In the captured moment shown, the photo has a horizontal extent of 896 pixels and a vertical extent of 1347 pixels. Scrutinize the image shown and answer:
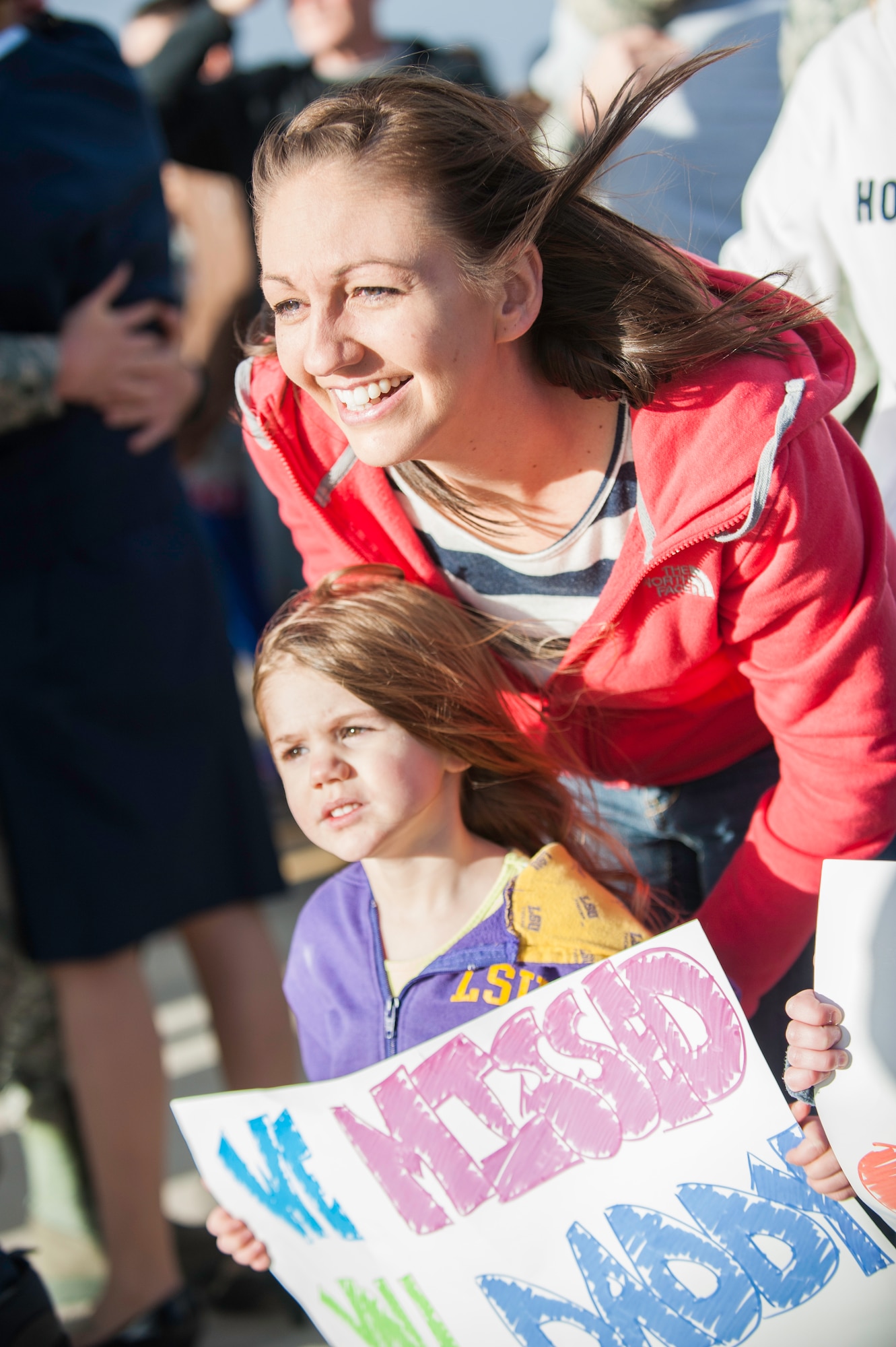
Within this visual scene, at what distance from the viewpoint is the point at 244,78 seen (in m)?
2.83

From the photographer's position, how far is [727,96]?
5.20ft

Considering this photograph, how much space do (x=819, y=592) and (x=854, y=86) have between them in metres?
0.62

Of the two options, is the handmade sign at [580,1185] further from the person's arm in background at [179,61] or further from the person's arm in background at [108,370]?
the person's arm in background at [179,61]

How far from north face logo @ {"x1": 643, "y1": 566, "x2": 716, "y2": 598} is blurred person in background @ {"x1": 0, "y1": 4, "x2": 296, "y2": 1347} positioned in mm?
943

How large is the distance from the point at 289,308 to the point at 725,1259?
2.61 ft

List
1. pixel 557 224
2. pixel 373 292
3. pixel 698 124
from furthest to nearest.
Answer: pixel 698 124 < pixel 557 224 < pixel 373 292

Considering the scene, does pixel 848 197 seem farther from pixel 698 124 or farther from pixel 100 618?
pixel 100 618

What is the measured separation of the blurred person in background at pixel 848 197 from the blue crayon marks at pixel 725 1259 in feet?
2.33

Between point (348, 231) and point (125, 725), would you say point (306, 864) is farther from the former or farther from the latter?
point (348, 231)

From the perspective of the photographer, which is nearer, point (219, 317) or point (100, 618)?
point (100, 618)

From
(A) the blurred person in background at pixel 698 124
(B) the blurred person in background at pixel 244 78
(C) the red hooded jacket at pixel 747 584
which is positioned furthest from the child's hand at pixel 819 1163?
(B) the blurred person in background at pixel 244 78

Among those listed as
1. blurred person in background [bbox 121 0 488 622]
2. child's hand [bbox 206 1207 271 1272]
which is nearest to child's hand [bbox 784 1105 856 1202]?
child's hand [bbox 206 1207 271 1272]

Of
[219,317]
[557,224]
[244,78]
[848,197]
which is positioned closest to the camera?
[557,224]

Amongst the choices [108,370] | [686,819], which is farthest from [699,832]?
[108,370]
